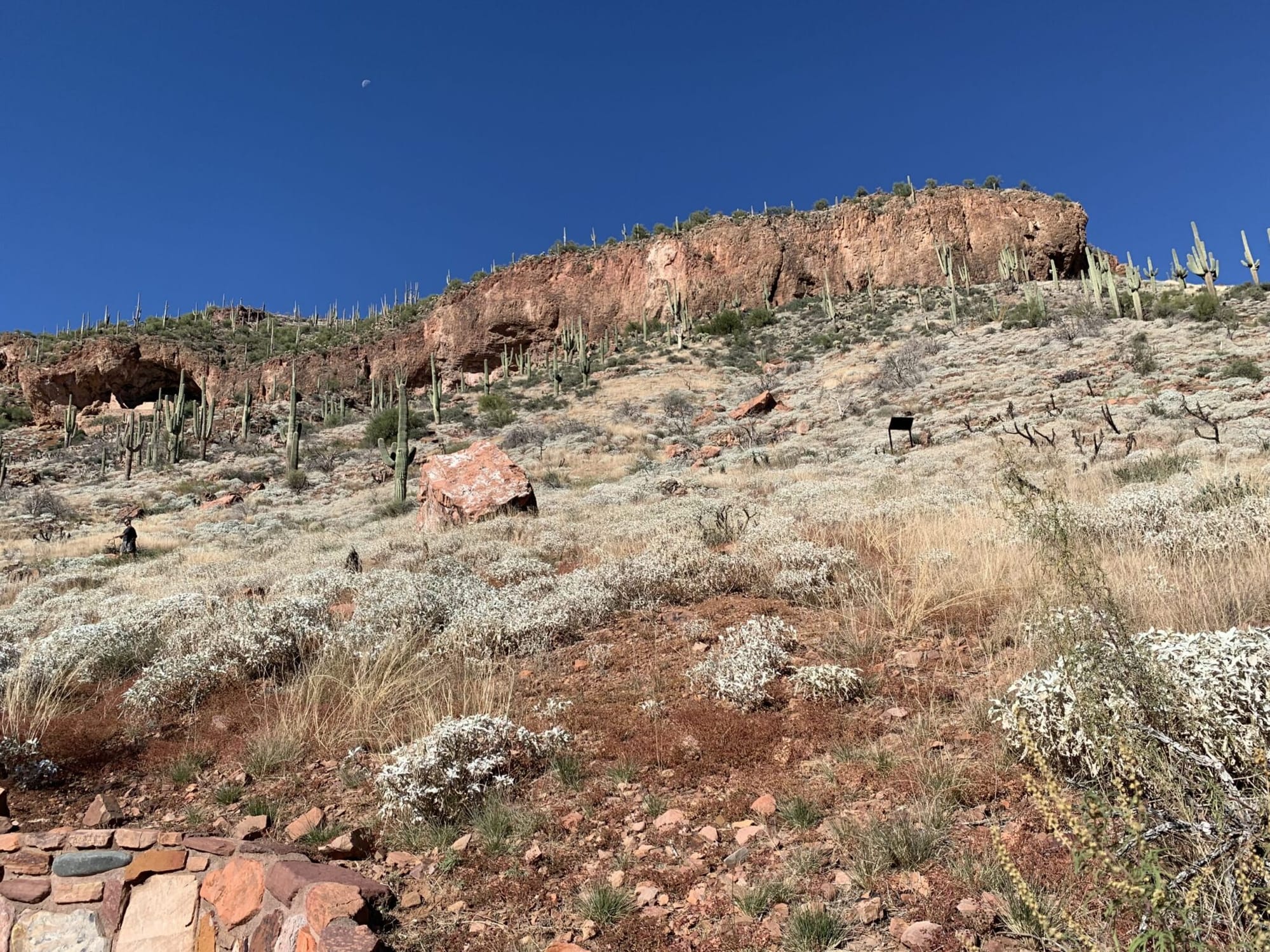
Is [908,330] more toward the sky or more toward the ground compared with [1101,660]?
more toward the sky

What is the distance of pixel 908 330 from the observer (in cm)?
3872

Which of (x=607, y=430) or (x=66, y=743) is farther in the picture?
(x=607, y=430)

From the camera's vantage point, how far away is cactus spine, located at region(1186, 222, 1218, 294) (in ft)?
110

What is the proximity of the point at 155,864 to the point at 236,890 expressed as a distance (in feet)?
1.87

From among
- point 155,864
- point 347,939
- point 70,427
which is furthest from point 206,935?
point 70,427

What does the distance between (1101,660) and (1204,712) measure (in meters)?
0.36

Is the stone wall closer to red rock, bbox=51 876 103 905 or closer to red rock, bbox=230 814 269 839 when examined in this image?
red rock, bbox=51 876 103 905

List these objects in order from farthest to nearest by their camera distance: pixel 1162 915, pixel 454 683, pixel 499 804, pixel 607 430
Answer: pixel 607 430 < pixel 454 683 < pixel 499 804 < pixel 1162 915

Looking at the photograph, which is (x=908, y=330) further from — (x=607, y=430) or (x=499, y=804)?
(x=499, y=804)

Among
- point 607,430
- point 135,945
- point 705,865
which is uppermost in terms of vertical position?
point 607,430

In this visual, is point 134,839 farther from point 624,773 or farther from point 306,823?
point 624,773

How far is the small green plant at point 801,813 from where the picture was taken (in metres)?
2.94

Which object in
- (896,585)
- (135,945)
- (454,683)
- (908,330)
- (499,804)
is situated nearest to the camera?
(135,945)

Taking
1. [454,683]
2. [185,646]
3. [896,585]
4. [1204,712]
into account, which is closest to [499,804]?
[454,683]
